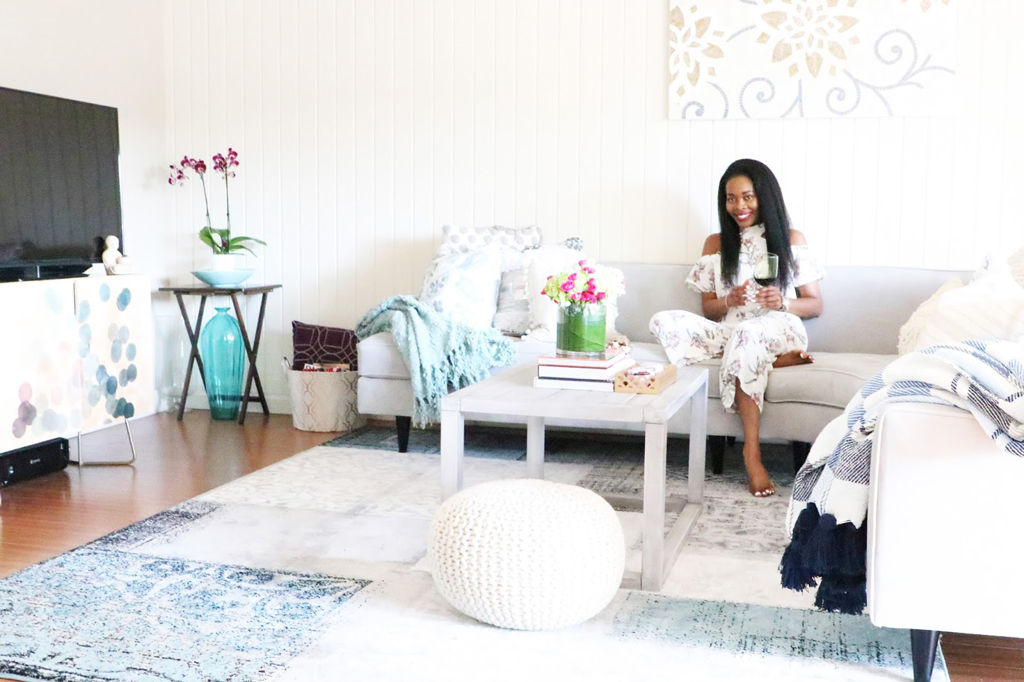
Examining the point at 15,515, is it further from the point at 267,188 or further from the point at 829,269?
the point at 829,269

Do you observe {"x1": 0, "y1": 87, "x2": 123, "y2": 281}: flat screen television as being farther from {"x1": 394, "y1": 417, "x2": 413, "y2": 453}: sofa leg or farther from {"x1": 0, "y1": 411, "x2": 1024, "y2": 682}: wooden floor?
{"x1": 394, "y1": 417, "x2": 413, "y2": 453}: sofa leg

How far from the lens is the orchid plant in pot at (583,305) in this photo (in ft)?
9.50

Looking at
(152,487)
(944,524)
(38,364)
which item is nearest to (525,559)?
(944,524)

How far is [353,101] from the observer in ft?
16.2

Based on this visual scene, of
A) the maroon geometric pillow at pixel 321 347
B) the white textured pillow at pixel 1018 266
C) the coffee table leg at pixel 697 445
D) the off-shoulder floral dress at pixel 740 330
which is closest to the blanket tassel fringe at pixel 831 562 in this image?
the coffee table leg at pixel 697 445

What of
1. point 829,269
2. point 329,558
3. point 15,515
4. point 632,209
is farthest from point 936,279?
point 15,515

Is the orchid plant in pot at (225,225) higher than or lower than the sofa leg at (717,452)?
higher

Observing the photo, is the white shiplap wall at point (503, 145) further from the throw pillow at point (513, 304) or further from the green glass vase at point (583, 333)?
the green glass vase at point (583, 333)

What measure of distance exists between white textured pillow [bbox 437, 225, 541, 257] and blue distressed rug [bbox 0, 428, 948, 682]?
5.11 ft

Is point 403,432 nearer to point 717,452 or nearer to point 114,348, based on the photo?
point 114,348

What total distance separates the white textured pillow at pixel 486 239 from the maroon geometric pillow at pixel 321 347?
0.59m

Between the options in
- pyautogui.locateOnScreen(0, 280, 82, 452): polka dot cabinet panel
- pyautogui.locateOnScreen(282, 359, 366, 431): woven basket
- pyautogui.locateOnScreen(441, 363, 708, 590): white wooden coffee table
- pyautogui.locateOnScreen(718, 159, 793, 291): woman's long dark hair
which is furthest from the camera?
pyautogui.locateOnScreen(282, 359, 366, 431): woven basket

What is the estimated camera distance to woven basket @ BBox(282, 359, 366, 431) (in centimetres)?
459

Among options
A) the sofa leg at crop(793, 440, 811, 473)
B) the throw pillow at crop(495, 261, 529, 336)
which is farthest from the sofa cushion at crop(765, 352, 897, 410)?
the throw pillow at crop(495, 261, 529, 336)
